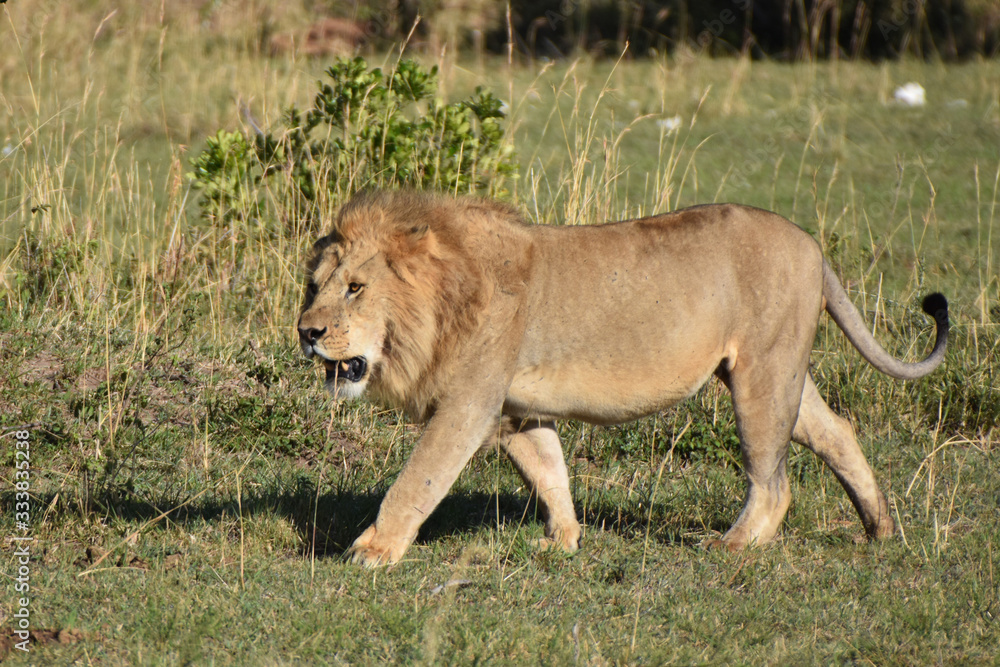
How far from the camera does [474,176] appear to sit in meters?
6.52

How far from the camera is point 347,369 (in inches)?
150

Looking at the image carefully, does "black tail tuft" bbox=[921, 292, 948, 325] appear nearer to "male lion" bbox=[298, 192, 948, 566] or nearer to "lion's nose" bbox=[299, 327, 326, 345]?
"male lion" bbox=[298, 192, 948, 566]

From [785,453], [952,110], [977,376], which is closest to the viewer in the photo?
[785,453]

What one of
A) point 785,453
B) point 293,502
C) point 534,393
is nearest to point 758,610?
point 785,453

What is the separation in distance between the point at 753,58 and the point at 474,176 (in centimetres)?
976

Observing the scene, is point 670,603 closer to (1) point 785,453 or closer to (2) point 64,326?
(1) point 785,453

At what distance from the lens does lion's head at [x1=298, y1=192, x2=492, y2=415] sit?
149 inches

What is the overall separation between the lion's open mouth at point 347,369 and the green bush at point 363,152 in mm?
2694

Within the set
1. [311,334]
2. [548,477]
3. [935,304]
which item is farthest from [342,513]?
[935,304]

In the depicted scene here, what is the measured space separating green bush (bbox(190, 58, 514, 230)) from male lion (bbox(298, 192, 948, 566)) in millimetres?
2376

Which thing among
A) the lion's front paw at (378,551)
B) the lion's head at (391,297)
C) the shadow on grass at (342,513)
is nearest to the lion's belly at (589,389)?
the lion's head at (391,297)

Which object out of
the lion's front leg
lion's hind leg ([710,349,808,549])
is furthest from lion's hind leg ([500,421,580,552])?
lion's hind leg ([710,349,808,549])

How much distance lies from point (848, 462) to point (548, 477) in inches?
48.3

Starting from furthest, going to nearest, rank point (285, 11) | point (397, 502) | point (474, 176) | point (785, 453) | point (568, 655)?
point (285, 11) < point (474, 176) < point (785, 453) < point (397, 502) < point (568, 655)
